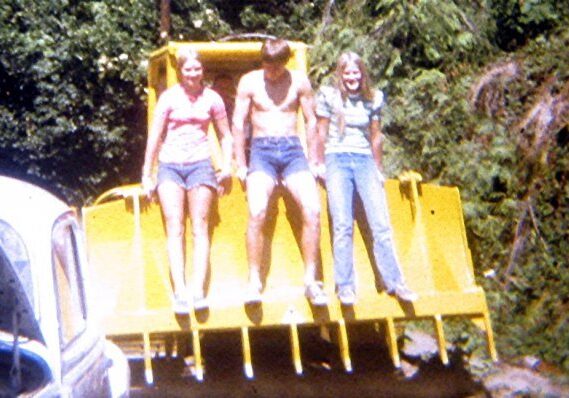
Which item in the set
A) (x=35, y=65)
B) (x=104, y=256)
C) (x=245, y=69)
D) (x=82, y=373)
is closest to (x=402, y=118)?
(x=245, y=69)

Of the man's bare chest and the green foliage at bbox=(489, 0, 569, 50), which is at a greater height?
the green foliage at bbox=(489, 0, 569, 50)

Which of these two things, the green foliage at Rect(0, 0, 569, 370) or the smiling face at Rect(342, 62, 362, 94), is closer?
the smiling face at Rect(342, 62, 362, 94)

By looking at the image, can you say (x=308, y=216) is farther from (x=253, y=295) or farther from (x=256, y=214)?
(x=253, y=295)

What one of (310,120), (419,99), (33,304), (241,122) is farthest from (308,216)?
(419,99)

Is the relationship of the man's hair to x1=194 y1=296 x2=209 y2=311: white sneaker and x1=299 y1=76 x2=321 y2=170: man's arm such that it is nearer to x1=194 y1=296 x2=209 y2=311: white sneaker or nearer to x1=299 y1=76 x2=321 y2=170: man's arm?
x1=299 y1=76 x2=321 y2=170: man's arm

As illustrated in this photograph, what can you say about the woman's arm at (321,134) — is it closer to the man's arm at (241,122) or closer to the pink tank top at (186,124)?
the man's arm at (241,122)

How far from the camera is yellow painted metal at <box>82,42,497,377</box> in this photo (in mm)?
6066

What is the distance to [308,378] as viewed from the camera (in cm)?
708

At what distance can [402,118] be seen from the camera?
1071 centimetres

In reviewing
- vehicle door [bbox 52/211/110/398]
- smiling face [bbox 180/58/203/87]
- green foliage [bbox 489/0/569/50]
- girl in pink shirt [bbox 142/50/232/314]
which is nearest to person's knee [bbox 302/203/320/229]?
girl in pink shirt [bbox 142/50/232/314]

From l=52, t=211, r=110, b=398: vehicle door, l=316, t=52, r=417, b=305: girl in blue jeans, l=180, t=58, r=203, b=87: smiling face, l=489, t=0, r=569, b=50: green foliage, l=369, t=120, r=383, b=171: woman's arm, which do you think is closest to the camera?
l=52, t=211, r=110, b=398: vehicle door

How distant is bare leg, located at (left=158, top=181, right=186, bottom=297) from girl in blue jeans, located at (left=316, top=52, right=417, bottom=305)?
3.47ft

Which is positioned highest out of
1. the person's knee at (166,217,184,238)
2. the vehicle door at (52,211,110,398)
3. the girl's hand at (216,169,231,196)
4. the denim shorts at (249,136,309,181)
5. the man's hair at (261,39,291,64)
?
the man's hair at (261,39,291,64)

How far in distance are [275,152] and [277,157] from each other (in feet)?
Answer: 0.13
